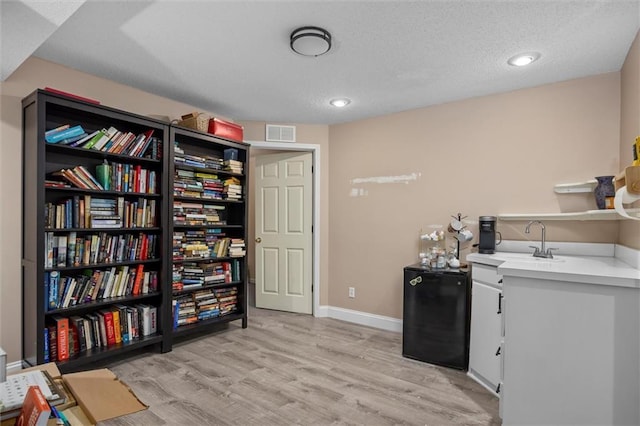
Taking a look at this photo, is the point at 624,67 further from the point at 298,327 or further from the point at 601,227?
the point at 298,327

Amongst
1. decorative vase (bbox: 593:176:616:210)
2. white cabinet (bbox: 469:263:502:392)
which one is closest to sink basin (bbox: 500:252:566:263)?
white cabinet (bbox: 469:263:502:392)

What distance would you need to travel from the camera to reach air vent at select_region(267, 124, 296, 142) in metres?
4.24

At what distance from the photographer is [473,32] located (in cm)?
218

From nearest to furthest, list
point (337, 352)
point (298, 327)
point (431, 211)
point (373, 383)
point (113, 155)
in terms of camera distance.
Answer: point (373, 383) → point (113, 155) → point (337, 352) → point (431, 211) → point (298, 327)

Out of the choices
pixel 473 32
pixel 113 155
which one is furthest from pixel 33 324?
pixel 473 32

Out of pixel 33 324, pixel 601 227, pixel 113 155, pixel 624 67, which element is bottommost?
pixel 33 324

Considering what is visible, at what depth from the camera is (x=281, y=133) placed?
14.0 ft

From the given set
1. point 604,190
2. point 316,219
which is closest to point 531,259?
point 604,190

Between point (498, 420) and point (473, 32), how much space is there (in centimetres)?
247

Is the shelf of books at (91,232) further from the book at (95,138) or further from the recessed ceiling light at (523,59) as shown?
the recessed ceiling light at (523,59)

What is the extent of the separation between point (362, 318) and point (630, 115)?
3.07 metres

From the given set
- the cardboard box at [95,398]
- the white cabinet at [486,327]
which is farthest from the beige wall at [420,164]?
the cardboard box at [95,398]

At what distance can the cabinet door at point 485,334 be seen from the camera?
8.07 feet

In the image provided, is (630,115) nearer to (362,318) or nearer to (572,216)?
(572,216)
